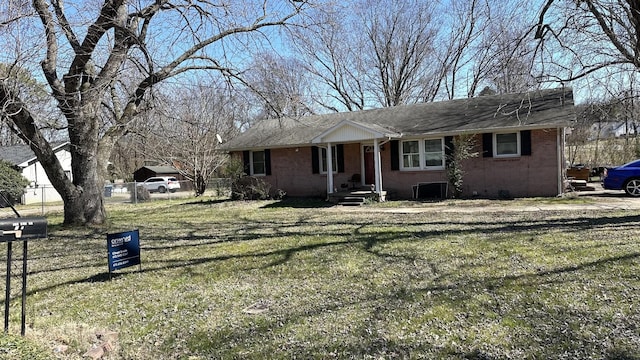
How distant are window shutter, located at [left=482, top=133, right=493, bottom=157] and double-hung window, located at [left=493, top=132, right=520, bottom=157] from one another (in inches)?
5.3

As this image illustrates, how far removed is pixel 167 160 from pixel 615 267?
26111 millimetres

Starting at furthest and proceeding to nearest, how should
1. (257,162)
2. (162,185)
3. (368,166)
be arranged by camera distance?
(162,185), (257,162), (368,166)

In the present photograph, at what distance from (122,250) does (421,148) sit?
12640 millimetres

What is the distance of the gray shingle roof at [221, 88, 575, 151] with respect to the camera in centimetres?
1495

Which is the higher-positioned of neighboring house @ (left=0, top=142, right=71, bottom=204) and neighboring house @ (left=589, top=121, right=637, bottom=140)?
neighboring house @ (left=589, top=121, right=637, bottom=140)

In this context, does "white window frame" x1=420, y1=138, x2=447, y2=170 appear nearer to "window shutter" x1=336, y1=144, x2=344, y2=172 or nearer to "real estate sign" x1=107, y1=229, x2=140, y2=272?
"window shutter" x1=336, y1=144, x2=344, y2=172

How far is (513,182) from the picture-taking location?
50.4 ft

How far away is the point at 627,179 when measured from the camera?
47.5ft

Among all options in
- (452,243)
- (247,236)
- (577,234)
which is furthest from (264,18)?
(577,234)

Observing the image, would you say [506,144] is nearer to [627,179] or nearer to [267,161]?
[627,179]

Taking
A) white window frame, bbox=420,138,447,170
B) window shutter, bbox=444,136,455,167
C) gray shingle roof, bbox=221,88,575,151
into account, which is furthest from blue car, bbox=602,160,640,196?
white window frame, bbox=420,138,447,170

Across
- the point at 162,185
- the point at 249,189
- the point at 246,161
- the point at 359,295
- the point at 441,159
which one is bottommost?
the point at 359,295

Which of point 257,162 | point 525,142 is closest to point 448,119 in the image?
point 525,142

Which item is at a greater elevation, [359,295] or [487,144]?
[487,144]
